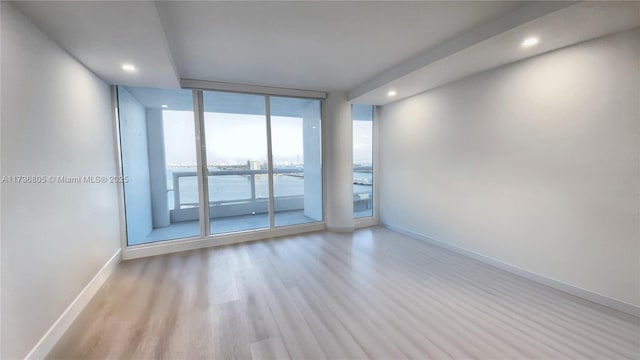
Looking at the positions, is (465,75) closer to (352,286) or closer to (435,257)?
(435,257)

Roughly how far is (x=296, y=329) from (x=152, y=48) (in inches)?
110

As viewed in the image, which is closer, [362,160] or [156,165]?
[156,165]

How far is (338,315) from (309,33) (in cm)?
267

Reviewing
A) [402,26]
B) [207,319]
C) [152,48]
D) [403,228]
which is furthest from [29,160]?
[403,228]

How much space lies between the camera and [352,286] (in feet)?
8.68

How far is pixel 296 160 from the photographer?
4777 millimetres

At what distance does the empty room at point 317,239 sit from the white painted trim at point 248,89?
36mm

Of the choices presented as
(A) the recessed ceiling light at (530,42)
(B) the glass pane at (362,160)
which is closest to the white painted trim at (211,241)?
(B) the glass pane at (362,160)

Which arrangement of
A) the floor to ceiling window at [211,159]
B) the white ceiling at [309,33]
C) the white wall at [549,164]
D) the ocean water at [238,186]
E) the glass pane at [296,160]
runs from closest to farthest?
1. the white ceiling at [309,33]
2. the white wall at [549,164]
3. the floor to ceiling window at [211,159]
4. the ocean water at [238,186]
5. the glass pane at [296,160]

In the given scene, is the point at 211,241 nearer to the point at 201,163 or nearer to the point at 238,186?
the point at 238,186

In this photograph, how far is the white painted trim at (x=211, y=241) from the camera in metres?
3.54

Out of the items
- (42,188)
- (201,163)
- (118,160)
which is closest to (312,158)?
(201,163)

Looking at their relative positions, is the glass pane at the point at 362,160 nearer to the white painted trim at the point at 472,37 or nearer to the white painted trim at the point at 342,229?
the white painted trim at the point at 342,229

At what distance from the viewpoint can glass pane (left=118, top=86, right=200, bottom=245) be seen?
364 centimetres
